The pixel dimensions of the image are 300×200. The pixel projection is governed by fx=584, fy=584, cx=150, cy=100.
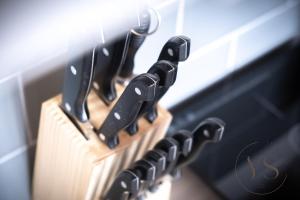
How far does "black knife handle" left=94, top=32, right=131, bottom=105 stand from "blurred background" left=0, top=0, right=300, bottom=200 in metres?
0.02

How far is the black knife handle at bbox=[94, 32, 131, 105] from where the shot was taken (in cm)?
69

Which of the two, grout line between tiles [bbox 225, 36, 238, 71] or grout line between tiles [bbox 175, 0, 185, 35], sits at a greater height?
grout line between tiles [bbox 175, 0, 185, 35]

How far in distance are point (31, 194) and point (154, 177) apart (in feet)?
0.96

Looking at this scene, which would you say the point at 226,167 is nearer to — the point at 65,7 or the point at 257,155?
the point at 257,155

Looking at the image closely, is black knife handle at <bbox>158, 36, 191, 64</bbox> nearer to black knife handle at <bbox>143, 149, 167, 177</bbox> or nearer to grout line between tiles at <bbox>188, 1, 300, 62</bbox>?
black knife handle at <bbox>143, 149, 167, 177</bbox>

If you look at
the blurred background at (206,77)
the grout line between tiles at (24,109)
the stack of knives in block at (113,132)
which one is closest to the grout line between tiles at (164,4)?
the blurred background at (206,77)

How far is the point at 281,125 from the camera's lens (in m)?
1.00

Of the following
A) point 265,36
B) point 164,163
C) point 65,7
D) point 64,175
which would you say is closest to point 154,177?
point 164,163

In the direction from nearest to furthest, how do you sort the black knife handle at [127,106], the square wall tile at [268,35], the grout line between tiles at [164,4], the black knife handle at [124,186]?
the black knife handle at [127,106] → the black knife handle at [124,186] → the grout line between tiles at [164,4] → the square wall tile at [268,35]

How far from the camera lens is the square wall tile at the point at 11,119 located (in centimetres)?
76

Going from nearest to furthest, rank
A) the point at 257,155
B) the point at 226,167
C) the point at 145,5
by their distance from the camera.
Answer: the point at 145,5 → the point at 257,155 → the point at 226,167

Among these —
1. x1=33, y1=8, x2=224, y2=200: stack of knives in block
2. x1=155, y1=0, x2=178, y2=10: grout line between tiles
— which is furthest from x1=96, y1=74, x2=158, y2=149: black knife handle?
x1=155, y1=0, x2=178, y2=10: grout line between tiles

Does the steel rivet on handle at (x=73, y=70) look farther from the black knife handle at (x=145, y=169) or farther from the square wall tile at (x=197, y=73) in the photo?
the square wall tile at (x=197, y=73)

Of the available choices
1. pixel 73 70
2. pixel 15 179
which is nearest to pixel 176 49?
pixel 73 70
